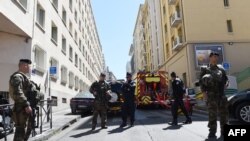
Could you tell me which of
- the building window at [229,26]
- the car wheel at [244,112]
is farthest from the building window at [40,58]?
the building window at [229,26]

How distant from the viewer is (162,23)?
42.5 m

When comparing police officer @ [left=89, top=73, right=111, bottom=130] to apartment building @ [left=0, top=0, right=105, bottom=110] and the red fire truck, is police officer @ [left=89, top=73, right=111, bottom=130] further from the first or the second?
the red fire truck

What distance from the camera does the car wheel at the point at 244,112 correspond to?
8.87m

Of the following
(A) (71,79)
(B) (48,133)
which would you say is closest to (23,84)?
(B) (48,133)

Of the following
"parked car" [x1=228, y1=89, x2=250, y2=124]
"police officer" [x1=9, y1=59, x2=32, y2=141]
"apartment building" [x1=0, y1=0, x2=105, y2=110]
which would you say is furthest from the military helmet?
"apartment building" [x1=0, y1=0, x2=105, y2=110]

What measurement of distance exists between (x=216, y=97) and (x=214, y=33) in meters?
24.4

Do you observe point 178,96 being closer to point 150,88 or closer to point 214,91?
point 214,91

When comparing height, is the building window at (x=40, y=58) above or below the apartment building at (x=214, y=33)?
below

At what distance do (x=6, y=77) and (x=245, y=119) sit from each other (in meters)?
11.0

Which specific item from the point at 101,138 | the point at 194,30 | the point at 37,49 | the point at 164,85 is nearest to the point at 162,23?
the point at 194,30

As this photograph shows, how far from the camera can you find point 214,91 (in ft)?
22.2

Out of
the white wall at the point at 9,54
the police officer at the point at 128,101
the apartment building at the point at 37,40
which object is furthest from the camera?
the white wall at the point at 9,54

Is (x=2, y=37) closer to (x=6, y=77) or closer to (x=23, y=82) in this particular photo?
(x=6, y=77)

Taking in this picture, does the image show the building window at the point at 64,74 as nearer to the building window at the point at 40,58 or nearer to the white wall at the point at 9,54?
the building window at the point at 40,58
